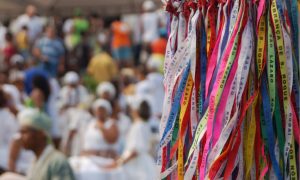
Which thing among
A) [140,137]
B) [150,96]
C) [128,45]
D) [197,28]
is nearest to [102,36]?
[128,45]

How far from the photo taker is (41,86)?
33.7 ft

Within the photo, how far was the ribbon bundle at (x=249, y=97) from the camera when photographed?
2.36m

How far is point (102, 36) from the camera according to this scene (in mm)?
15977

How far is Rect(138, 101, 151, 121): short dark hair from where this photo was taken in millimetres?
10047

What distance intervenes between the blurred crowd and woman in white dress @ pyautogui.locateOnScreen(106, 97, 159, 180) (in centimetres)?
1

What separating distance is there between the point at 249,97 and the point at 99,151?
281 inches

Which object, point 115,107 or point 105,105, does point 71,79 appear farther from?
point 105,105

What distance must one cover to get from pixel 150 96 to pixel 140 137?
212 centimetres

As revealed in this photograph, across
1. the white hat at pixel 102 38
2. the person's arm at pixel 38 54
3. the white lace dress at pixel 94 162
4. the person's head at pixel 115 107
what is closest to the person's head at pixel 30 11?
the person's arm at pixel 38 54

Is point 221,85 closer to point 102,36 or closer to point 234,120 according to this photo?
point 234,120

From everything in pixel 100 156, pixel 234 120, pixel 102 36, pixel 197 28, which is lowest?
pixel 100 156

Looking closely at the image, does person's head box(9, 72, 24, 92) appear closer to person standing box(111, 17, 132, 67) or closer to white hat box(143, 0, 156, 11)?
person standing box(111, 17, 132, 67)

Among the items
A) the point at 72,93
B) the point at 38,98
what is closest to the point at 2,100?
the point at 38,98

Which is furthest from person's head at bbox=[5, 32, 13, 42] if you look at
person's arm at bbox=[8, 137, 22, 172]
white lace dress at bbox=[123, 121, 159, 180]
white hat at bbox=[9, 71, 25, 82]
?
person's arm at bbox=[8, 137, 22, 172]
